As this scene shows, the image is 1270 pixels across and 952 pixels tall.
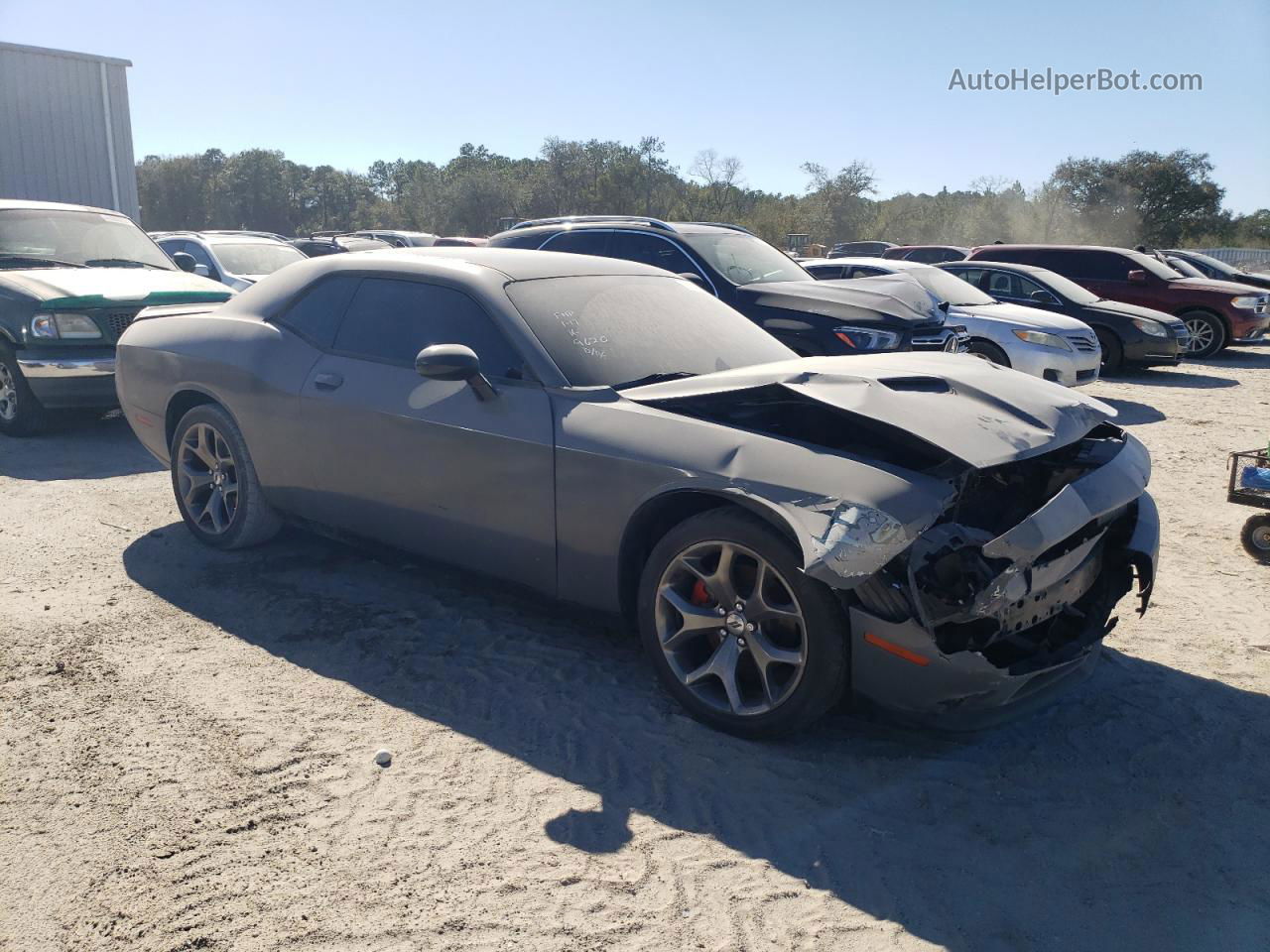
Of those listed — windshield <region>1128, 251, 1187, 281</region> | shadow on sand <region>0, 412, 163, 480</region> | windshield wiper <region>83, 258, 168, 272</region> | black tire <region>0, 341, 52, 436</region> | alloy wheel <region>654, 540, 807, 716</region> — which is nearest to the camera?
alloy wheel <region>654, 540, 807, 716</region>

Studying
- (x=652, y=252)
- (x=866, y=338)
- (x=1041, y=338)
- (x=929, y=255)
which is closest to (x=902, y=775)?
(x=866, y=338)

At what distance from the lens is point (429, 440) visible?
429cm

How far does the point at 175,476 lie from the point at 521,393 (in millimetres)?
2518

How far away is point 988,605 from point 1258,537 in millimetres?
3446

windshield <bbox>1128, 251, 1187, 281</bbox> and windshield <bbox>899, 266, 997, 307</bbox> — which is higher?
windshield <bbox>1128, 251, 1187, 281</bbox>

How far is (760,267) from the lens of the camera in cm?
960

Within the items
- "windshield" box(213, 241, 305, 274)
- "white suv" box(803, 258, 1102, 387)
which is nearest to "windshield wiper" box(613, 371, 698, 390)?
"white suv" box(803, 258, 1102, 387)

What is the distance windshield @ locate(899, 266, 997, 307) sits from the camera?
1183 centimetres

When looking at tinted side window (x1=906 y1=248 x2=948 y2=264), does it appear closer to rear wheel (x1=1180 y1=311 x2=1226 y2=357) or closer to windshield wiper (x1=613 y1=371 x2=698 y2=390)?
rear wheel (x1=1180 y1=311 x2=1226 y2=357)

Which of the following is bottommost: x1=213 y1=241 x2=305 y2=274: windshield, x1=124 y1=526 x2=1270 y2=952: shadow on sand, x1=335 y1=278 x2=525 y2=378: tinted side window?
x1=124 y1=526 x2=1270 y2=952: shadow on sand

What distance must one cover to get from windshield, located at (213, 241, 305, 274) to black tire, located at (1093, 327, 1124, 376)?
10.5 m

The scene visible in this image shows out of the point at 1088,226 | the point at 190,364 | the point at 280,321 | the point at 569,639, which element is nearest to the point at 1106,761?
the point at 569,639

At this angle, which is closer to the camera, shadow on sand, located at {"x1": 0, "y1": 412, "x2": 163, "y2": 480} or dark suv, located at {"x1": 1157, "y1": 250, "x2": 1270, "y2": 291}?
shadow on sand, located at {"x1": 0, "y1": 412, "x2": 163, "y2": 480}

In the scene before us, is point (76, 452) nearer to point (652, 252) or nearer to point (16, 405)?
point (16, 405)
